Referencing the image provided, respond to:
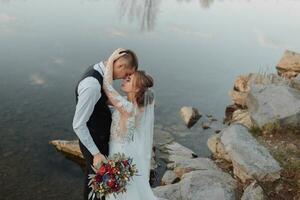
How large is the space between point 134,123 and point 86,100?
103 cm

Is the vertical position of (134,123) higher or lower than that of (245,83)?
higher

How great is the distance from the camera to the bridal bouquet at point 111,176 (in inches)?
210

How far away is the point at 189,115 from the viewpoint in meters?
14.0

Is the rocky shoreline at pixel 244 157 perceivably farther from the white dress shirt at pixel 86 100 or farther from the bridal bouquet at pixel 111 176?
the white dress shirt at pixel 86 100

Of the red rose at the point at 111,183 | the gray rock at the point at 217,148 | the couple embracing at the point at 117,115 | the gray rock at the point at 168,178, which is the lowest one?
the gray rock at the point at 168,178

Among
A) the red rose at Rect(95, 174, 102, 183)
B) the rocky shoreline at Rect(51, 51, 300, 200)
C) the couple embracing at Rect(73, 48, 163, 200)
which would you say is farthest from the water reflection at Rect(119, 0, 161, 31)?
the red rose at Rect(95, 174, 102, 183)

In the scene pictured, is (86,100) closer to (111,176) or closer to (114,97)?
(114,97)

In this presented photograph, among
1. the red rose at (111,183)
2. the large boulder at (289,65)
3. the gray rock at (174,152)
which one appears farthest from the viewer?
the large boulder at (289,65)

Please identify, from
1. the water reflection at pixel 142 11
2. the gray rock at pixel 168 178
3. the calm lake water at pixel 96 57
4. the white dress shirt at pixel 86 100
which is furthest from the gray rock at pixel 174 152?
the water reflection at pixel 142 11

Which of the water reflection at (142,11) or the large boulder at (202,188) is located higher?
the water reflection at (142,11)

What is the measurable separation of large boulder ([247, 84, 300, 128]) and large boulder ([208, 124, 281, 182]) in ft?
3.74

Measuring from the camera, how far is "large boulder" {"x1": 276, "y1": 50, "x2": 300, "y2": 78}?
17.9 metres

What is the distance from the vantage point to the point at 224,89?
17391 mm

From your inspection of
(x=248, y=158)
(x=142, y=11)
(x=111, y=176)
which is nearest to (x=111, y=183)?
(x=111, y=176)
